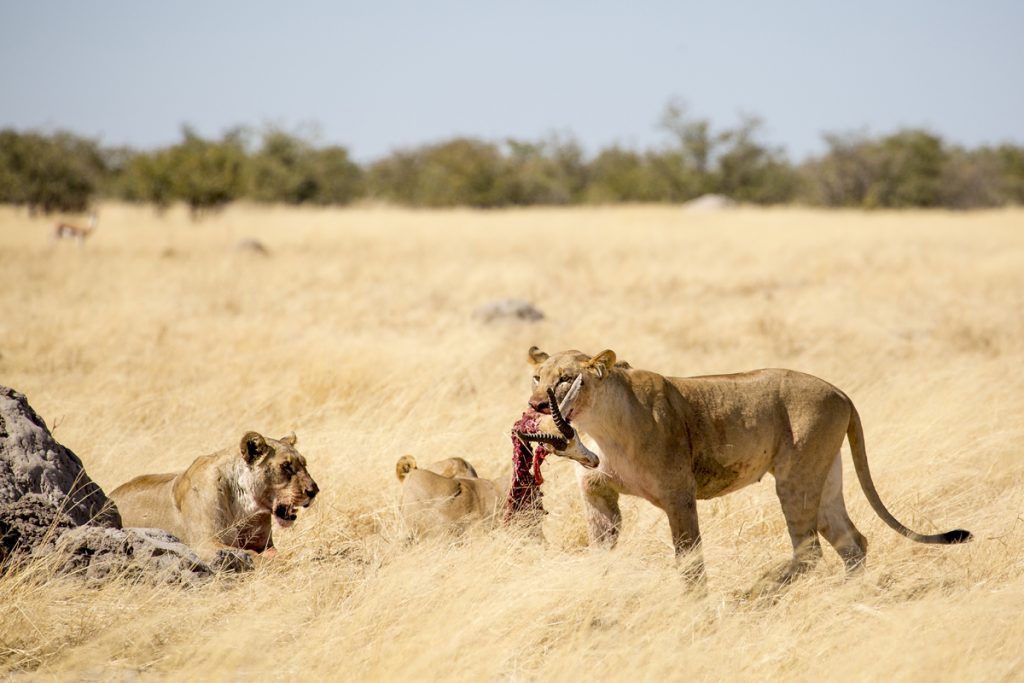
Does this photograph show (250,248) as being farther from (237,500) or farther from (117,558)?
(117,558)

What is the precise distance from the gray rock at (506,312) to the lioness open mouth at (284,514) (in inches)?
333

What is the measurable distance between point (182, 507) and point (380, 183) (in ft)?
197

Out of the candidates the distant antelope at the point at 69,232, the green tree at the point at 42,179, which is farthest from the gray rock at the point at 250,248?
the green tree at the point at 42,179

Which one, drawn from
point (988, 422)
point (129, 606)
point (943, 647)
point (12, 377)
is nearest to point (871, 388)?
point (988, 422)

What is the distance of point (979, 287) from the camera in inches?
753

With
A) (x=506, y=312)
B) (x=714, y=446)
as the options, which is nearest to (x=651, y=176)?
(x=506, y=312)

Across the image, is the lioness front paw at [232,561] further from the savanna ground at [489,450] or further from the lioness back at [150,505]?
the lioness back at [150,505]

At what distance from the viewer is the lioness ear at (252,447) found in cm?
635

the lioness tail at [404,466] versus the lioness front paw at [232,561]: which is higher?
the lioness tail at [404,466]

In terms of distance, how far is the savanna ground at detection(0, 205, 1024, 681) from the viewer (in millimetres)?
4746

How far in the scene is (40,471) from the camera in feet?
18.3

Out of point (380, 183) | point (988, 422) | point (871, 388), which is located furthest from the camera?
point (380, 183)

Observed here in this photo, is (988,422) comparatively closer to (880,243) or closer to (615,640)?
(615,640)

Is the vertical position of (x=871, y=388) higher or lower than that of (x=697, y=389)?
lower
